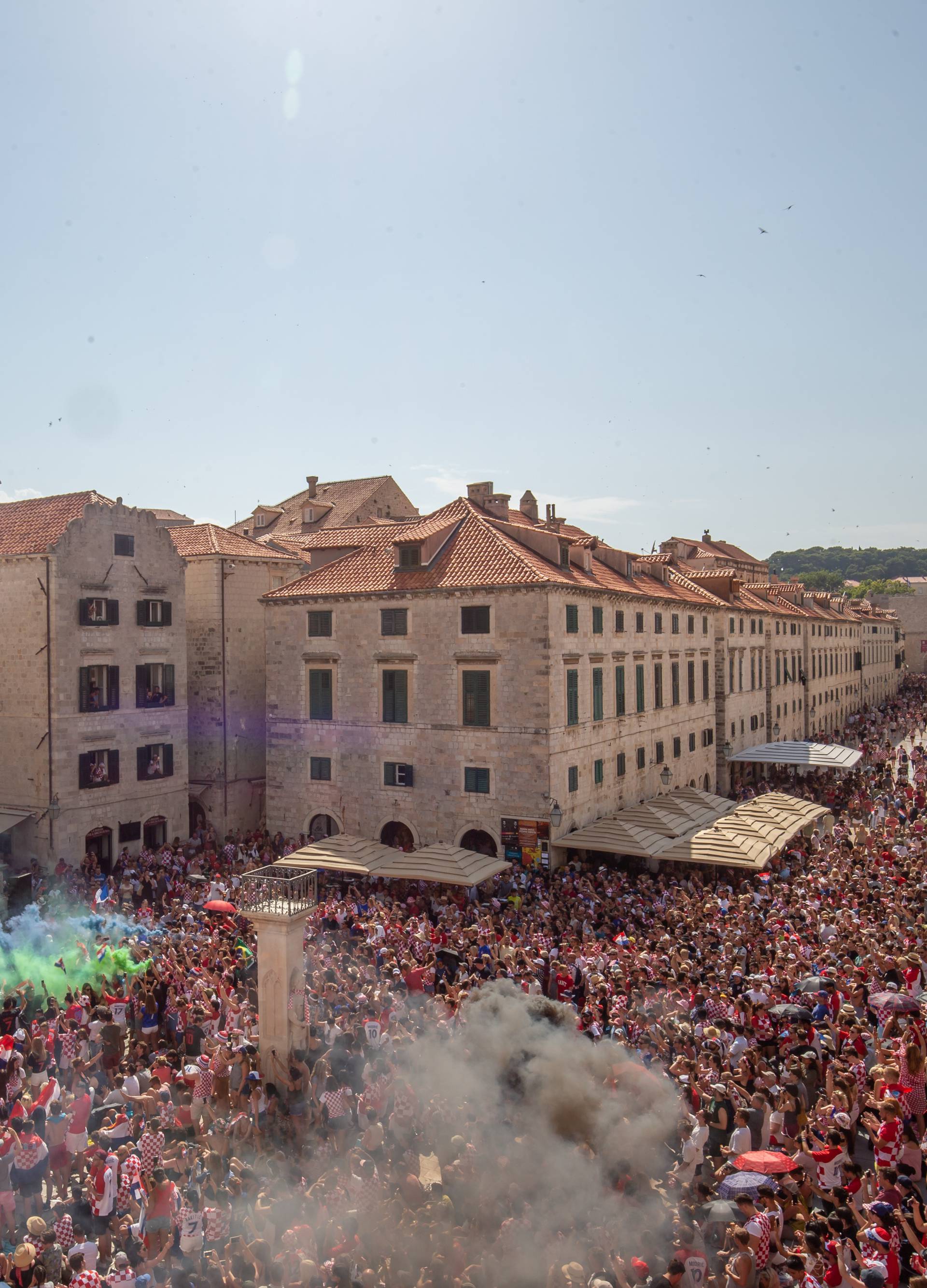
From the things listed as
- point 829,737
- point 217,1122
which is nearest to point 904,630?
point 829,737

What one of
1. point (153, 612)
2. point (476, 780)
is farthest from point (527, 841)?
point (153, 612)

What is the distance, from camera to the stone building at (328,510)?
45562 millimetres

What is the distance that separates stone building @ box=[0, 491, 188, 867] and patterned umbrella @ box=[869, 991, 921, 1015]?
23190 millimetres

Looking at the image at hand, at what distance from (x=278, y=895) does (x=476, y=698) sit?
46.5 ft

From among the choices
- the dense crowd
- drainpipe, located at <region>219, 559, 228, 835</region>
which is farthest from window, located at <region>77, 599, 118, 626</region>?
the dense crowd

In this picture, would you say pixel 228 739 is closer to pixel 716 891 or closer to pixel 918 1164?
pixel 716 891

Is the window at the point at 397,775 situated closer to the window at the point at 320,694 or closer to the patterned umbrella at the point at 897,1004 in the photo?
the window at the point at 320,694

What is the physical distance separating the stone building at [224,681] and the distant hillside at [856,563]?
5372 inches

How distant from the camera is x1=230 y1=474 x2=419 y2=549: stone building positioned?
1794 inches

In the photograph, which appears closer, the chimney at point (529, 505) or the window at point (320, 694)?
the window at point (320, 694)

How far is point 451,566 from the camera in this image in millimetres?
28688

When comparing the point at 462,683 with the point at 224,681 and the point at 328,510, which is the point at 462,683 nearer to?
the point at 224,681

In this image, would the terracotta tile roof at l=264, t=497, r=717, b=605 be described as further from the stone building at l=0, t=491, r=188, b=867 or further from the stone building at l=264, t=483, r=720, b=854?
the stone building at l=0, t=491, r=188, b=867

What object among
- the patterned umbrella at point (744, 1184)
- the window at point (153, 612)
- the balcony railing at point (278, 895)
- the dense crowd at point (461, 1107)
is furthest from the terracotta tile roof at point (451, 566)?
the patterned umbrella at point (744, 1184)
